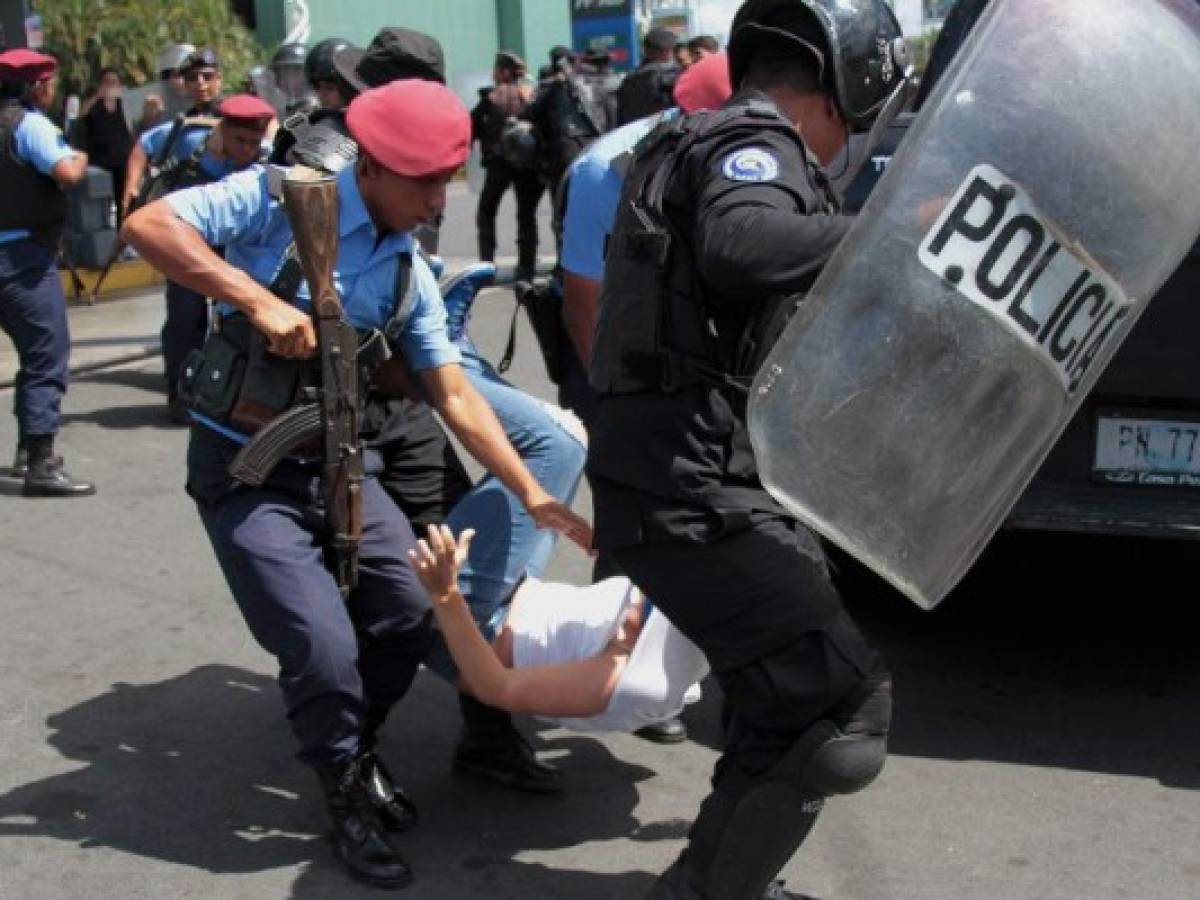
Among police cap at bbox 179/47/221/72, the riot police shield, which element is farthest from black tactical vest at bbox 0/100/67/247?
the riot police shield

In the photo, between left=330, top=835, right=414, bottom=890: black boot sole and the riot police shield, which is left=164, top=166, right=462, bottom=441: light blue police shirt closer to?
left=330, top=835, right=414, bottom=890: black boot sole

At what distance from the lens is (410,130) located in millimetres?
3604

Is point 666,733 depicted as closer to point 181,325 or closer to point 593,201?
point 593,201

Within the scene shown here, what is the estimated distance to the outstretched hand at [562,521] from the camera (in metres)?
3.59

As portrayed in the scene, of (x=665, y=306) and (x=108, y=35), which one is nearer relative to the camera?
(x=665, y=306)

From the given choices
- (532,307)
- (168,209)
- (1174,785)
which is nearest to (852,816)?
(1174,785)

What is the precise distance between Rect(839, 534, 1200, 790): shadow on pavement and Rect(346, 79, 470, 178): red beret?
1878 millimetres

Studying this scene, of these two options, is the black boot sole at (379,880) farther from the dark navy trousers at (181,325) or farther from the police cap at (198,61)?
the police cap at (198,61)

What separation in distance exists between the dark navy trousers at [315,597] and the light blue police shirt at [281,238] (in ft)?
1.21

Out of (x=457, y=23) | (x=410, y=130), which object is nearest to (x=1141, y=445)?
(x=410, y=130)

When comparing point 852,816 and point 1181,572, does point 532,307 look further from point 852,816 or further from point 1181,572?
point 1181,572

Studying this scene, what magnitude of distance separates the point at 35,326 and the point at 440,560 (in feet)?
13.4

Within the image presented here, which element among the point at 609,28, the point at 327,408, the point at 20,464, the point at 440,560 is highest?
the point at 327,408

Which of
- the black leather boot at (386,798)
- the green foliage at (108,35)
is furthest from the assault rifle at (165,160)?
the green foliage at (108,35)
